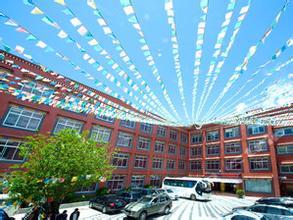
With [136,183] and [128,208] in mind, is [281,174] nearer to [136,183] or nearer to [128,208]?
[136,183]

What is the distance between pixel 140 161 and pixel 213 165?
14.1 metres

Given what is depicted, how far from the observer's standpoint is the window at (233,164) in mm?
25541

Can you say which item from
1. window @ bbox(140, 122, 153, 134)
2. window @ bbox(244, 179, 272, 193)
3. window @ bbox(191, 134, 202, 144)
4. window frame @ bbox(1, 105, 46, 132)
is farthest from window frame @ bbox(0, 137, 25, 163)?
window @ bbox(244, 179, 272, 193)

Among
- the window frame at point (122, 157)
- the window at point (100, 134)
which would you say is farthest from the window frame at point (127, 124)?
the window frame at point (122, 157)

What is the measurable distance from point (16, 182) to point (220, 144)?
95.4 ft

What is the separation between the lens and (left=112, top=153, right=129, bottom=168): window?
20647 mm

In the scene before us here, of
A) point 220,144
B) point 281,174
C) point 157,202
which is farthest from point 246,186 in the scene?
point 157,202

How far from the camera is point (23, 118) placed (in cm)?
1482

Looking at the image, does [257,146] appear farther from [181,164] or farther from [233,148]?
[181,164]

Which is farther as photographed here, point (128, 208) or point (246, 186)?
point (246, 186)

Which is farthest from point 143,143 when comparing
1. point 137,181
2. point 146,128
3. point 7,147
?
point 7,147

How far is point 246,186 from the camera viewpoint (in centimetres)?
2380

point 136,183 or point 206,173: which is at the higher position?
point 206,173

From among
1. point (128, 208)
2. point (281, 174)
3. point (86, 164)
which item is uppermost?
point (281, 174)
